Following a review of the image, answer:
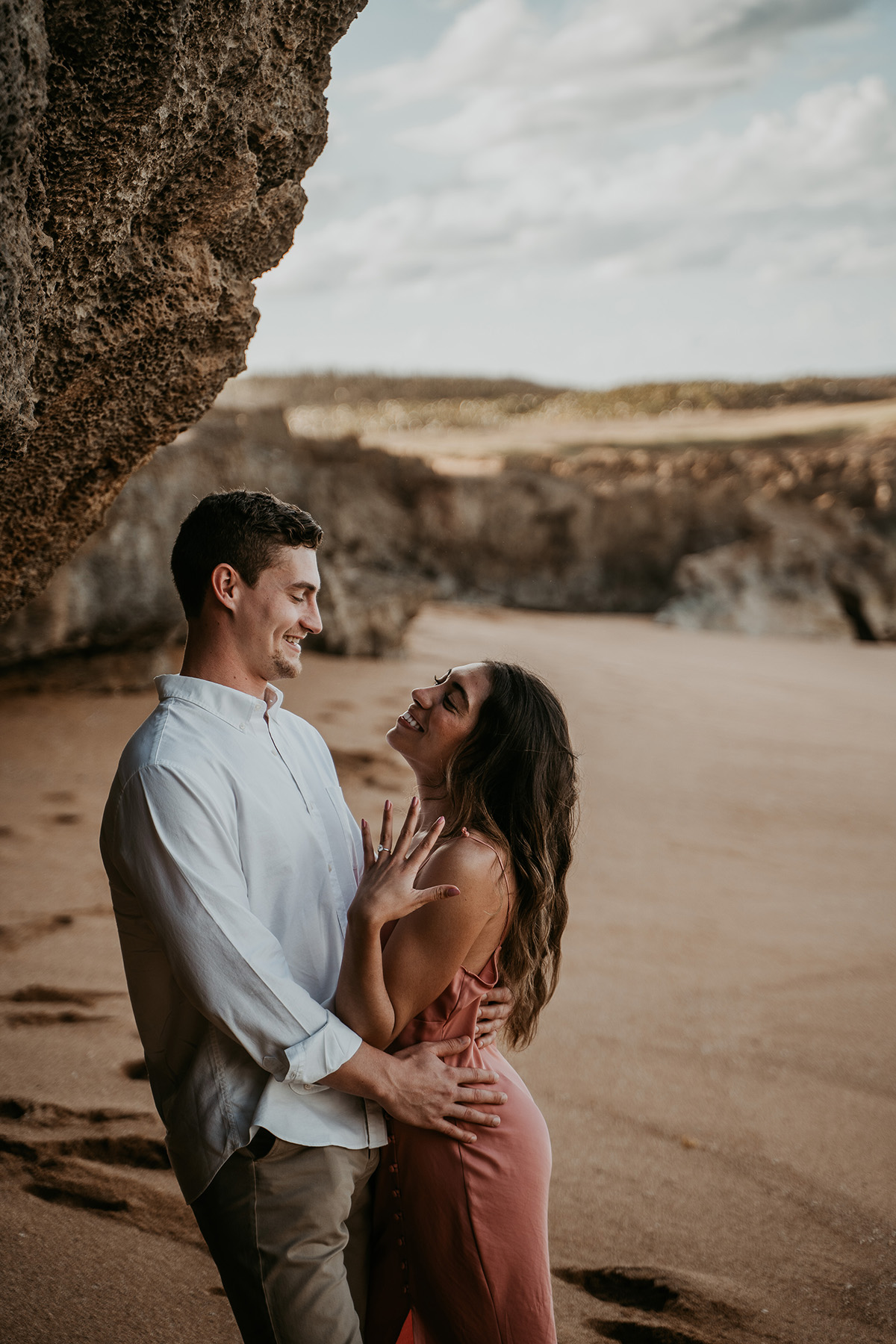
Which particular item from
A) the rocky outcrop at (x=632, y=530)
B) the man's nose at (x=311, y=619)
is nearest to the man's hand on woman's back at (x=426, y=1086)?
the man's nose at (x=311, y=619)

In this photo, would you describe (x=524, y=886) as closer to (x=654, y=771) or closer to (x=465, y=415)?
(x=654, y=771)

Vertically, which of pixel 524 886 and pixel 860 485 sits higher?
pixel 860 485

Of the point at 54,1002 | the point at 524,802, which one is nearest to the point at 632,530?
the point at 54,1002

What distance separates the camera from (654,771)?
7859 mm

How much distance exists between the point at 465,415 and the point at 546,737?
44494 mm

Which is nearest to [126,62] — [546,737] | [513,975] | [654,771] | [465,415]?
[546,737]

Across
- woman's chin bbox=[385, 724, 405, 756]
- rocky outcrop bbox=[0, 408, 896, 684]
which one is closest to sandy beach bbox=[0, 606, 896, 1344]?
woman's chin bbox=[385, 724, 405, 756]

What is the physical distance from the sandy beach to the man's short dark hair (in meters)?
1.82

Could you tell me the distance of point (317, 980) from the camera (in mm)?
1941

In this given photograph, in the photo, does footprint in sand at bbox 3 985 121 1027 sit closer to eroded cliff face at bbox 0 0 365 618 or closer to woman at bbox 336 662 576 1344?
eroded cliff face at bbox 0 0 365 618

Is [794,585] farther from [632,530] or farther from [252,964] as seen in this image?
[252,964]

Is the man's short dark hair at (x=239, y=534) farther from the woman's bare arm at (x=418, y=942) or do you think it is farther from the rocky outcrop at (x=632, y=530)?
the rocky outcrop at (x=632, y=530)

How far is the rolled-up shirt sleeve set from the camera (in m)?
1.69

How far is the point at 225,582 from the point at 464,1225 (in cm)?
130
